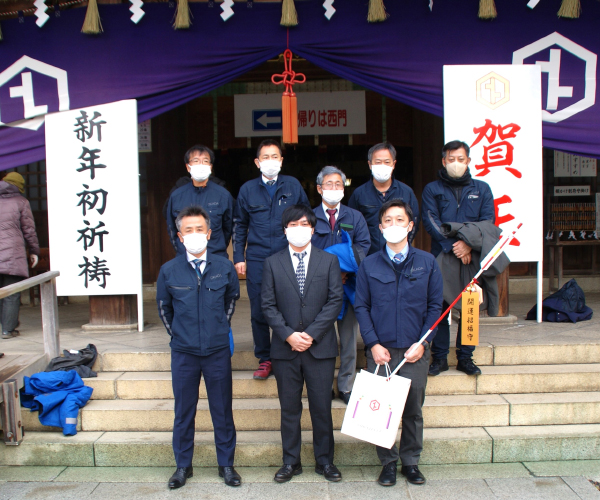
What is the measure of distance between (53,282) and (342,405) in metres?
2.84

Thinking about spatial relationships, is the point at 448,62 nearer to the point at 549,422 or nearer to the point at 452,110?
the point at 452,110

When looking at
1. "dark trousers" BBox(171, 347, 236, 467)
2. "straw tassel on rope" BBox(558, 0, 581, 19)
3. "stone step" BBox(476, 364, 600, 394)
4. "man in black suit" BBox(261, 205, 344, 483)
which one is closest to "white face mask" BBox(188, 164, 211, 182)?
"man in black suit" BBox(261, 205, 344, 483)

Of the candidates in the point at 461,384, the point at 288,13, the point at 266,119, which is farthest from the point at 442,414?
the point at 266,119

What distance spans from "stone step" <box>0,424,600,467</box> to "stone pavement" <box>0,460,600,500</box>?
0.06 meters

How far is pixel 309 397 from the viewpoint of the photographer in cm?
390

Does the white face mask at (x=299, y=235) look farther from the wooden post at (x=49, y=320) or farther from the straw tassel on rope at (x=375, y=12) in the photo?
the straw tassel on rope at (x=375, y=12)

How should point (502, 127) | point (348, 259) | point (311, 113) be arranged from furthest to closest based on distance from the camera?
point (311, 113) → point (502, 127) → point (348, 259)

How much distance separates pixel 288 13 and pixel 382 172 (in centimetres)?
206

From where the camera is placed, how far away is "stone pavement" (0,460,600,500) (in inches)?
147

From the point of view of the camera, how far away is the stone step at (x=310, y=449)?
13.8ft

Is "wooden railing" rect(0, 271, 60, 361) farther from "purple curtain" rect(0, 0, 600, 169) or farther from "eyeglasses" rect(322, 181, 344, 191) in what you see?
"eyeglasses" rect(322, 181, 344, 191)

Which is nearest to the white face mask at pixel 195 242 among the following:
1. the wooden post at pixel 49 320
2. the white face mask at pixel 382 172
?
the white face mask at pixel 382 172

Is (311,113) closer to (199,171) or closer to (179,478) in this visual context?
(199,171)

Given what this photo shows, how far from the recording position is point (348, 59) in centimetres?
563
